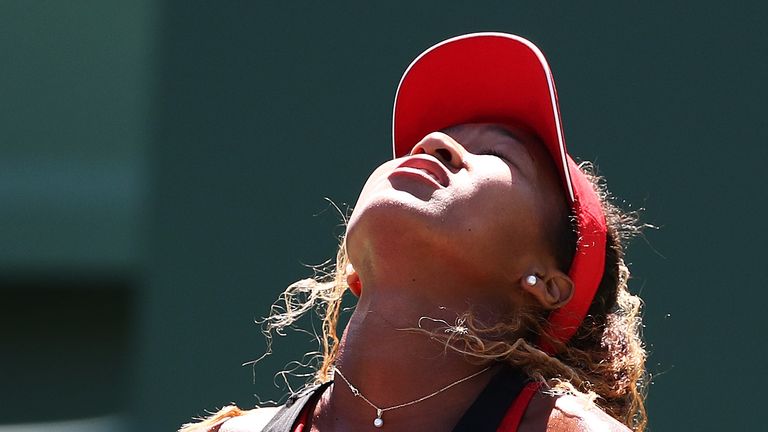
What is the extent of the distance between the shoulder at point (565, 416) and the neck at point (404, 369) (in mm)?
115

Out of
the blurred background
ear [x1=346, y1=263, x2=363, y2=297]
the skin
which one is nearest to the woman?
the skin

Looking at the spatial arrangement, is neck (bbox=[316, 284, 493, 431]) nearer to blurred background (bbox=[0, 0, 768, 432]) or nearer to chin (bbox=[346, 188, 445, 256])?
chin (bbox=[346, 188, 445, 256])

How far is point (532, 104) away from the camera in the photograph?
2043 mm

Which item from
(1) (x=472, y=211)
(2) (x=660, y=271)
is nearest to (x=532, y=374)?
(1) (x=472, y=211)

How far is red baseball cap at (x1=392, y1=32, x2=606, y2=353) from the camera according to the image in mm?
1956

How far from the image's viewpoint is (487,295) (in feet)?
6.22

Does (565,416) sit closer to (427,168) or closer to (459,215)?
(459,215)

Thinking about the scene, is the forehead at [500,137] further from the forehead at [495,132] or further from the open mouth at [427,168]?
the open mouth at [427,168]

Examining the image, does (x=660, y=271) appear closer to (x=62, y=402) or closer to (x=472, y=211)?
(x=472, y=211)

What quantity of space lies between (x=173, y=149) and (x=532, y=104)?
181 centimetres

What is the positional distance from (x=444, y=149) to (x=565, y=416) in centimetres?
50

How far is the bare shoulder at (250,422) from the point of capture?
6.65 ft

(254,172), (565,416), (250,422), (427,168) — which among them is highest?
(427,168)

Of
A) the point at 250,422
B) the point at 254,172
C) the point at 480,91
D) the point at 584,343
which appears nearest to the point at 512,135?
the point at 480,91
